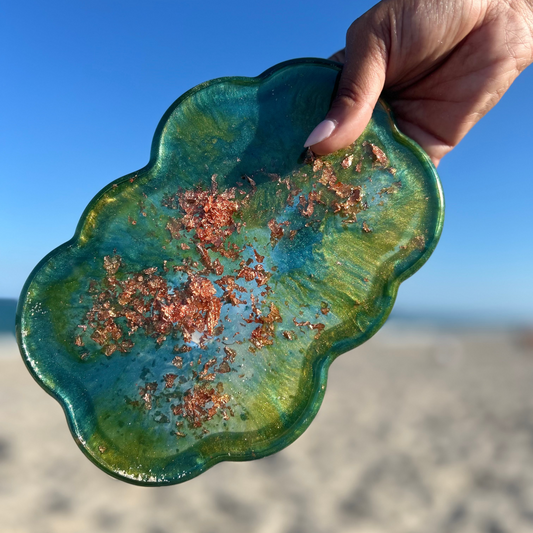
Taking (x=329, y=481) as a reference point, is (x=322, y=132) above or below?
above

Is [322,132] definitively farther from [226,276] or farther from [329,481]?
[329,481]

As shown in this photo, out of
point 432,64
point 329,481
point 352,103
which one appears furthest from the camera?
point 329,481

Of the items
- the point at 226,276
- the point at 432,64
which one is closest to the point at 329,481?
the point at 226,276

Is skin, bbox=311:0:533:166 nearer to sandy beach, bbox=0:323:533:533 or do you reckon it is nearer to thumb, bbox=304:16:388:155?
thumb, bbox=304:16:388:155

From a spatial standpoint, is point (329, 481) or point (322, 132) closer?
point (322, 132)

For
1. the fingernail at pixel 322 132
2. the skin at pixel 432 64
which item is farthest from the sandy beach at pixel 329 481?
the fingernail at pixel 322 132

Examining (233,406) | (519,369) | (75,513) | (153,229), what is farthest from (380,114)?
(519,369)

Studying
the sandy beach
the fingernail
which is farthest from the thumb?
the sandy beach
